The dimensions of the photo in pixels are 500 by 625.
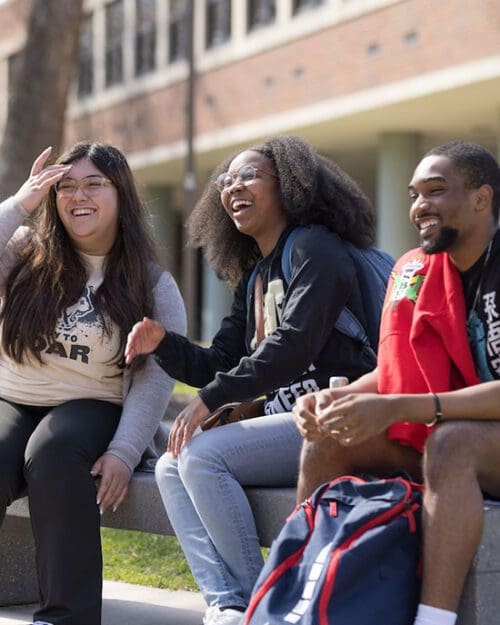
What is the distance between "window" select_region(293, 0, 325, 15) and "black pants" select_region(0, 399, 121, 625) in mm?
19617

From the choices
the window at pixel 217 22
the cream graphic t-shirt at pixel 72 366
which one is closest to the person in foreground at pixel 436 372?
the cream graphic t-shirt at pixel 72 366

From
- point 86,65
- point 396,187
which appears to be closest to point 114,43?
point 86,65

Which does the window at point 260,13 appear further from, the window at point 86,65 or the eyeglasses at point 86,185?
the eyeglasses at point 86,185

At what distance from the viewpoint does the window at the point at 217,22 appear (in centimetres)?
2667

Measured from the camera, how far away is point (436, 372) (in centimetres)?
364

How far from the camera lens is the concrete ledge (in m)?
4.05

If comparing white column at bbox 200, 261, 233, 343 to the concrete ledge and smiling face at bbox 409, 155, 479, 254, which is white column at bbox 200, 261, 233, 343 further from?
smiling face at bbox 409, 155, 479, 254

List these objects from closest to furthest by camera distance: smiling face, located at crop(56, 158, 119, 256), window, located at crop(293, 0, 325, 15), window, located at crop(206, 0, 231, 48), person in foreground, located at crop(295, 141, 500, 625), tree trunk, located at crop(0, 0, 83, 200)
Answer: person in foreground, located at crop(295, 141, 500, 625) → smiling face, located at crop(56, 158, 119, 256) → tree trunk, located at crop(0, 0, 83, 200) → window, located at crop(293, 0, 325, 15) → window, located at crop(206, 0, 231, 48)

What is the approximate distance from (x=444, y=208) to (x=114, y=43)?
96.5ft

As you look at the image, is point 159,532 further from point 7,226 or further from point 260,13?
point 260,13

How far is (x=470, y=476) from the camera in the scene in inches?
130

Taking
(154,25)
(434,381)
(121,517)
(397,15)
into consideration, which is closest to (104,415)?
(121,517)

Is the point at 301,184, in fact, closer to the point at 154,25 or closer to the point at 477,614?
the point at 477,614

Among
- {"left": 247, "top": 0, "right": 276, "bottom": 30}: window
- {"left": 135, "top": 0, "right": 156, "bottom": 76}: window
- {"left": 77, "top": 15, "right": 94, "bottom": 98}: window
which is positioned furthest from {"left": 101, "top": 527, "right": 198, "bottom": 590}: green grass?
{"left": 77, "top": 15, "right": 94, "bottom": 98}: window
